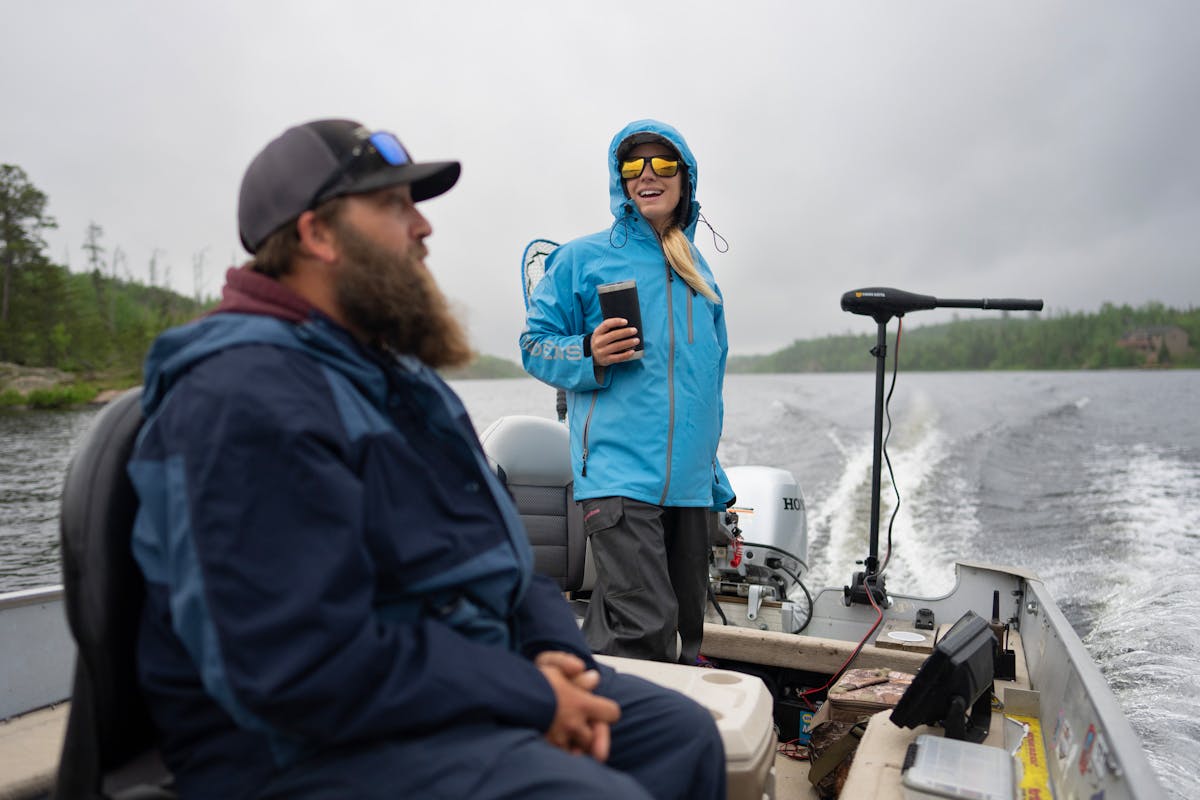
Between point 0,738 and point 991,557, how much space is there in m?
6.97

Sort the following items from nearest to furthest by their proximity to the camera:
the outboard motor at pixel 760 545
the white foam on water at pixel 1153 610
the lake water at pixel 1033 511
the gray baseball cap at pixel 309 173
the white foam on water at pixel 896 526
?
the gray baseball cap at pixel 309 173
the white foam on water at pixel 1153 610
the outboard motor at pixel 760 545
the lake water at pixel 1033 511
the white foam on water at pixel 896 526

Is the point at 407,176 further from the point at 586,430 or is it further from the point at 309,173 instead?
the point at 586,430

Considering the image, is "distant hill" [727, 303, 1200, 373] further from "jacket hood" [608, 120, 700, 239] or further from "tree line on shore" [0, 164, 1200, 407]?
"jacket hood" [608, 120, 700, 239]

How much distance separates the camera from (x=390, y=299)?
4.21 ft

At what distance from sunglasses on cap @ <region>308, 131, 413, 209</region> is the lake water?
350 cm

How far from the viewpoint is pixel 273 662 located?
0.98 meters

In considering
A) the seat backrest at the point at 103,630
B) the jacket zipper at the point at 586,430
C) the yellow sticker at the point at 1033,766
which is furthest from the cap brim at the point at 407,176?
the yellow sticker at the point at 1033,766

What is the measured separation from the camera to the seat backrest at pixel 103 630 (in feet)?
3.73

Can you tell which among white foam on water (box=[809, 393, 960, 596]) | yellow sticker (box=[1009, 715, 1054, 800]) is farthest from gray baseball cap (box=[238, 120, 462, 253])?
white foam on water (box=[809, 393, 960, 596])

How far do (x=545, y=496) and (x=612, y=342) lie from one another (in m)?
1.24

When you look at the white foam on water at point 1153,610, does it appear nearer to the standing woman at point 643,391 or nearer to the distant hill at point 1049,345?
the standing woman at point 643,391

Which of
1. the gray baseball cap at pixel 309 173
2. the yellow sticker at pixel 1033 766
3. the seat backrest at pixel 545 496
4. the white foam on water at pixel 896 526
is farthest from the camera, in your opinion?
the white foam on water at pixel 896 526

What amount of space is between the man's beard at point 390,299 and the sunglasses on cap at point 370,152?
0.18 feet

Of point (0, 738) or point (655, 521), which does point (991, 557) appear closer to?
point (655, 521)
